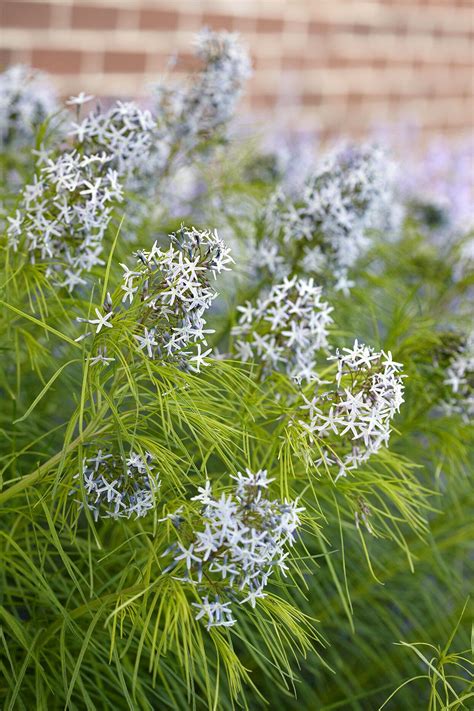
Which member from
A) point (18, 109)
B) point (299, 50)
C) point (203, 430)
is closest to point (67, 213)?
point (203, 430)

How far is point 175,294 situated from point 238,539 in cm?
20

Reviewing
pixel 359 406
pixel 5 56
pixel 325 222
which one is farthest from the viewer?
pixel 5 56

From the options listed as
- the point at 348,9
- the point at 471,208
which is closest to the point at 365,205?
the point at 471,208

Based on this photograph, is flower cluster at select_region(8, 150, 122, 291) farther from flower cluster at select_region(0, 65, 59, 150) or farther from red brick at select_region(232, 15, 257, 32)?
red brick at select_region(232, 15, 257, 32)

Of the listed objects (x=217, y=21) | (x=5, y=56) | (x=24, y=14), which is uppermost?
(x=217, y=21)

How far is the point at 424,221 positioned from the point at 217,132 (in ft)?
2.98

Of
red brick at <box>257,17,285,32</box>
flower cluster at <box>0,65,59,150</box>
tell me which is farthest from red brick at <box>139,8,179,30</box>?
Answer: flower cluster at <box>0,65,59,150</box>

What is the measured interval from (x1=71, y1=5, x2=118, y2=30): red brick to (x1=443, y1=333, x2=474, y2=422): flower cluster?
2.60 m

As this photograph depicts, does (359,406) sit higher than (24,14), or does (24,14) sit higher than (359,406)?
(24,14)

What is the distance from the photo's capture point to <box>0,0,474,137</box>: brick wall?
3.26 meters

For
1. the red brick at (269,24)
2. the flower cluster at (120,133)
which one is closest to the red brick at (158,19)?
the red brick at (269,24)

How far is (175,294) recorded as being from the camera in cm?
72

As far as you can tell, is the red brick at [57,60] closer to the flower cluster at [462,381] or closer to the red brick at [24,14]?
the red brick at [24,14]

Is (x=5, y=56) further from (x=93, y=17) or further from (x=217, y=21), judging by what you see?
(x=217, y=21)
